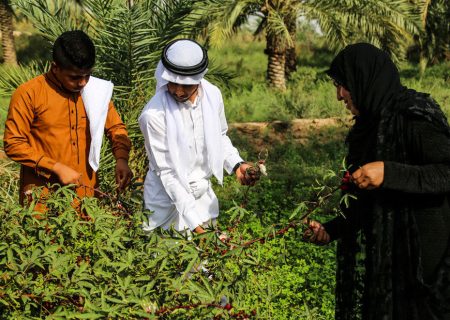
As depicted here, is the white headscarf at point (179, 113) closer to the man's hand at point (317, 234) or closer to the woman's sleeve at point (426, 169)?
the man's hand at point (317, 234)

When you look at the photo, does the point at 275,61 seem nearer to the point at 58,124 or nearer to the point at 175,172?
the point at 58,124

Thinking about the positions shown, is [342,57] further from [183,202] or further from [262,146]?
[262,146]

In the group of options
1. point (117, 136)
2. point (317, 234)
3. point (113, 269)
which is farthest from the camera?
point (117, 136)

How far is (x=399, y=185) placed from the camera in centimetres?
257

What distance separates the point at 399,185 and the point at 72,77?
1755 mm

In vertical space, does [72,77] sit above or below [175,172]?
above

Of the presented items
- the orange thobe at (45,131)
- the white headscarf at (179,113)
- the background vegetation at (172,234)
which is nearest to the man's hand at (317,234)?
the background vegetation at (172,234)

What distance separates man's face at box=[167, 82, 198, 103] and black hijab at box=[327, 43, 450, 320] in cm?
78

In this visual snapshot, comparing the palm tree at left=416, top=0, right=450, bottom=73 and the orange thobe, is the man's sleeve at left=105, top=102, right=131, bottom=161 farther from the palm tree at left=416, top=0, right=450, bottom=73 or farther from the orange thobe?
the palm tree at left=416, top=0, right=450, bottom=73

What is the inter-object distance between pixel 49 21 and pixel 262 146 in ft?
13.8

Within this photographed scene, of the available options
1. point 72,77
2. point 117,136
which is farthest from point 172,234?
point 117,136

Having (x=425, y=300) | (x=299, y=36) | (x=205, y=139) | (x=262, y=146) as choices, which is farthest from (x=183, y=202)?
(x=299, y=36)

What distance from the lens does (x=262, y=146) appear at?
9.90 meters

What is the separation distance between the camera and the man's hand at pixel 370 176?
255cm
